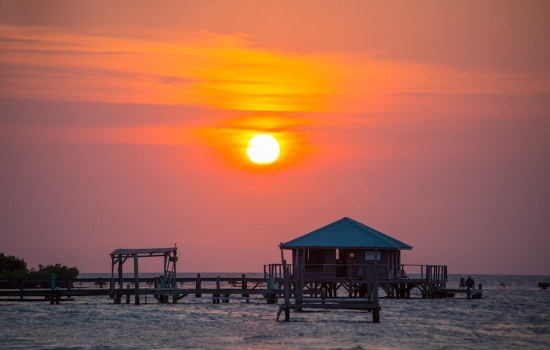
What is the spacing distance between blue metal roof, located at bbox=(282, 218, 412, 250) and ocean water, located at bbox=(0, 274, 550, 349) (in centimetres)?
446

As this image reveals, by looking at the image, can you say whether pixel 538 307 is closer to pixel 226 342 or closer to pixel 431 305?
pixel 431 305

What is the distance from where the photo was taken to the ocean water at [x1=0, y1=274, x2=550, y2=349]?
125ft

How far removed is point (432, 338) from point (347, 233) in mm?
25090

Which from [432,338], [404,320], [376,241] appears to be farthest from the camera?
[376,241]

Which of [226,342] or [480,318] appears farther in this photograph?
[480,318]

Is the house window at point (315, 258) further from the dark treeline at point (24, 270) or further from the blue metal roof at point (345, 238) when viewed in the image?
the dark treeline at point (24, 270)

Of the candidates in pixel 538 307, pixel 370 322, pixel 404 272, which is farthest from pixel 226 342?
pixel 538 307

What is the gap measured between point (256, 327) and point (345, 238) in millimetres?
20470

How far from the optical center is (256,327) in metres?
45.7

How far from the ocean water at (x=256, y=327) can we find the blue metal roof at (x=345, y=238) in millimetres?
4460

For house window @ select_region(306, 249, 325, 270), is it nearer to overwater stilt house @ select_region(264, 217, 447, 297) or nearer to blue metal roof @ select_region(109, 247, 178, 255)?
overwater stilt house @ select_region(264, 217, 447, 297)

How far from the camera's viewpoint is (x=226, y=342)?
38.5 meters

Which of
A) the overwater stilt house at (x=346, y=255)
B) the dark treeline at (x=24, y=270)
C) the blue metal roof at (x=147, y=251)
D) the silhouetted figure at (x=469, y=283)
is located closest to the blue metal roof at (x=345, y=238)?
the overwater stilt house at (x=346, y=255)

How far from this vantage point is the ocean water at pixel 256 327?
38250 mm
